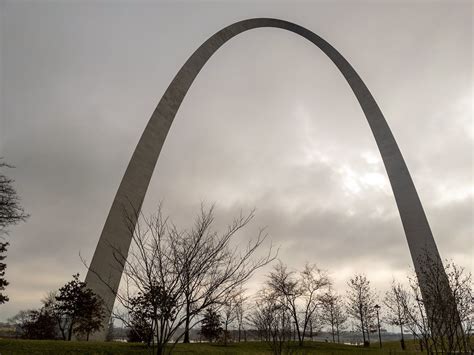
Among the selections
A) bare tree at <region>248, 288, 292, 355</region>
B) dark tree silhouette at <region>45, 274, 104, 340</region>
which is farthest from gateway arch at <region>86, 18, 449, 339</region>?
bare tree at <region>248, 288, 292, 355</region>

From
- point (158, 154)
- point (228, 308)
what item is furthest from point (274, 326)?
point (228, 308)

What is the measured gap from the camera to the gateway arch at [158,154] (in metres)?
15.6

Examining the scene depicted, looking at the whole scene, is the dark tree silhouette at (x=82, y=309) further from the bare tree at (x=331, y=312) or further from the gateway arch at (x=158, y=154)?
the bare tree at (x=331, y=312)

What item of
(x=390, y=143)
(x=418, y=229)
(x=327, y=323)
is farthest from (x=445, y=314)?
(x=327, y=323)

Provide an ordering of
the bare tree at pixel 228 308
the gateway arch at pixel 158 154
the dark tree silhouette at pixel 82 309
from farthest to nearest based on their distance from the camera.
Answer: the dark tree silhouette at pixel 82 309
the gateway arch at pixel 158 154
the bare tree at pixel 228 308

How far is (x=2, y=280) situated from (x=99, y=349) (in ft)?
24.6

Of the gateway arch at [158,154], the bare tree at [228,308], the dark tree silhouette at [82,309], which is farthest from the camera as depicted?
the dark tree silhouette at [82,309]

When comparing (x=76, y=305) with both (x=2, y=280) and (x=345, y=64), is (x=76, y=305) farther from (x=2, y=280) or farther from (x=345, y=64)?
(x=345, y=64)

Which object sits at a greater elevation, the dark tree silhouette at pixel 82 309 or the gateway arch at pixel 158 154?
the gateway arch at pixel 158 154


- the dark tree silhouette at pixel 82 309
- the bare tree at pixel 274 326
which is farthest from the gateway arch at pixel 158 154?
the bare tree at pixel 274 326

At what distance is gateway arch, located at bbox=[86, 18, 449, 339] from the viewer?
15.6 meters

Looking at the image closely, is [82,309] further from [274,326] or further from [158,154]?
[274,326]

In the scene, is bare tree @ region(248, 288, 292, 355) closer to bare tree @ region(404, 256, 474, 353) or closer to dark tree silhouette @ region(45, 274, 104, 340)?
bare tree @ region(404, 256, 474, 353)

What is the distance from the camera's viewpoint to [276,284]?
32562mm
